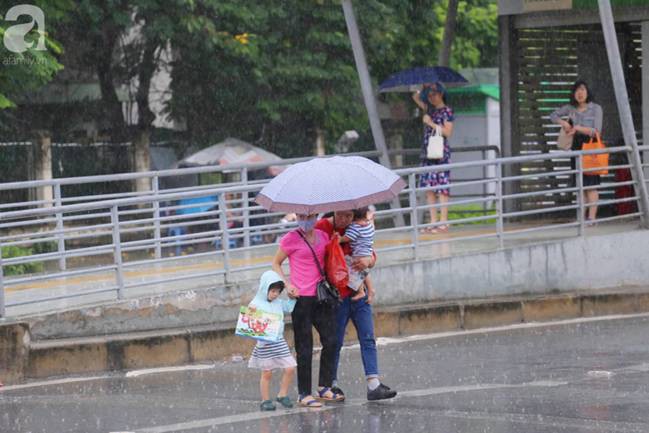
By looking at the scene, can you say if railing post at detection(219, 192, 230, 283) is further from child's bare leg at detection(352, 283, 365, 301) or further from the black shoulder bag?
the black shoulder bag

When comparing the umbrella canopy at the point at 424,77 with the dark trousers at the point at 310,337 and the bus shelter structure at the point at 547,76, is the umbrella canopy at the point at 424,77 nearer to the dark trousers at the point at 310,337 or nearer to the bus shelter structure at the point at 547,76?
the bus shelter structure at the point at 547,76

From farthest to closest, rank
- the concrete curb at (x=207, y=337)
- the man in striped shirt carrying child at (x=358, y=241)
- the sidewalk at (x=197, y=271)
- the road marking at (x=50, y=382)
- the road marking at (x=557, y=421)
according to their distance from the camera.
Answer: the sidewalk at (x=197, y=271) → the concrete curb at (x=207, y=337) → the road marking at (x=50, y=382) → the man in striped shirt carrying child at (x=358, y=241) → the road marking at (x=557, y=421)

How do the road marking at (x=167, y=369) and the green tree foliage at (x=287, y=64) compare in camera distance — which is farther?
the green tree foliage at (x=287, y=64)

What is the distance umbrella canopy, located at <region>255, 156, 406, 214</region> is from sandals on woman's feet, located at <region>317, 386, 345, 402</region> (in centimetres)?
138

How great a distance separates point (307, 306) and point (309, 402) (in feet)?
2.26

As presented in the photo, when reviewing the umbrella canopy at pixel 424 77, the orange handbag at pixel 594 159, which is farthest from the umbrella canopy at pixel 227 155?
the orange handbag at pixel 594 159

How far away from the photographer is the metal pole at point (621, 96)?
16.2 metres

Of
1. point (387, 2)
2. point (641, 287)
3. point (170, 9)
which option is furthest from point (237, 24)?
point (641, 287)

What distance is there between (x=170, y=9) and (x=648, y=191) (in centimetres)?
1346

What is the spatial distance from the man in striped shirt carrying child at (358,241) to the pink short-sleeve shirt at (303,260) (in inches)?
9.4

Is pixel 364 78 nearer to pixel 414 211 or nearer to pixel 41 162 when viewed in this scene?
pixel 414 211

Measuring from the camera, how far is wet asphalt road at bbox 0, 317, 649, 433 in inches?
372

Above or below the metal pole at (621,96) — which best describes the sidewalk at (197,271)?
below

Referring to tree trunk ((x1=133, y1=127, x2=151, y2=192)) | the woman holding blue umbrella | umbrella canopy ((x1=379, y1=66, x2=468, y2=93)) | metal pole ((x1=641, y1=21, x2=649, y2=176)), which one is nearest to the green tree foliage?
tree trunk ((x1=133, y1=127, x2=151, y2=192))
